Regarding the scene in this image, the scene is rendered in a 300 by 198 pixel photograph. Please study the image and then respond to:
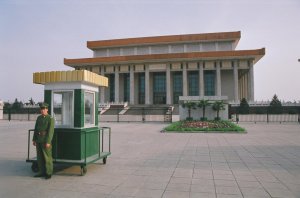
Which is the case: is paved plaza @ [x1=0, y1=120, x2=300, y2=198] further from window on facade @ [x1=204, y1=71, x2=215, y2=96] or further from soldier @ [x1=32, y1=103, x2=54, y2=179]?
window on facade @ [x1=204, y1=71, x2=215, y2=96]

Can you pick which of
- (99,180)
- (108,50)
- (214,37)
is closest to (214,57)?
(214,37)

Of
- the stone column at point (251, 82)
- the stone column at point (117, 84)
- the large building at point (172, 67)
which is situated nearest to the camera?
the stone column at point (251, 82)

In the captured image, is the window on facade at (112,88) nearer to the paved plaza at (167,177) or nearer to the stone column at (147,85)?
the stone column at (147,85)

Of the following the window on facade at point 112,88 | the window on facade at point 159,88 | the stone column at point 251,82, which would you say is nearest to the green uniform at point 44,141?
the stone column at point 251,82

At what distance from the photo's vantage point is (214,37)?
60469 millimetres

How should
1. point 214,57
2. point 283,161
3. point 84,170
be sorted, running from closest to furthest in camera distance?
point 84,170 → point 283,161 → point 214,57

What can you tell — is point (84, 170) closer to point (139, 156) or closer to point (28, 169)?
point (28, 169)

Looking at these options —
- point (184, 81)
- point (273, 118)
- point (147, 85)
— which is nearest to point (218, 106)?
point (273, 118)

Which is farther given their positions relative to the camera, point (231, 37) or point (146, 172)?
point (231, 37)

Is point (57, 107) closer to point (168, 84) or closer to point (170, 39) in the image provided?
point (168, 84)

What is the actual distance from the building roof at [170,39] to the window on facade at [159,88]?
8.72m

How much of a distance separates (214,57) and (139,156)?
163 ft

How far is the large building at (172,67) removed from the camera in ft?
185

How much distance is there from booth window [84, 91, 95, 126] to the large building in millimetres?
50123
